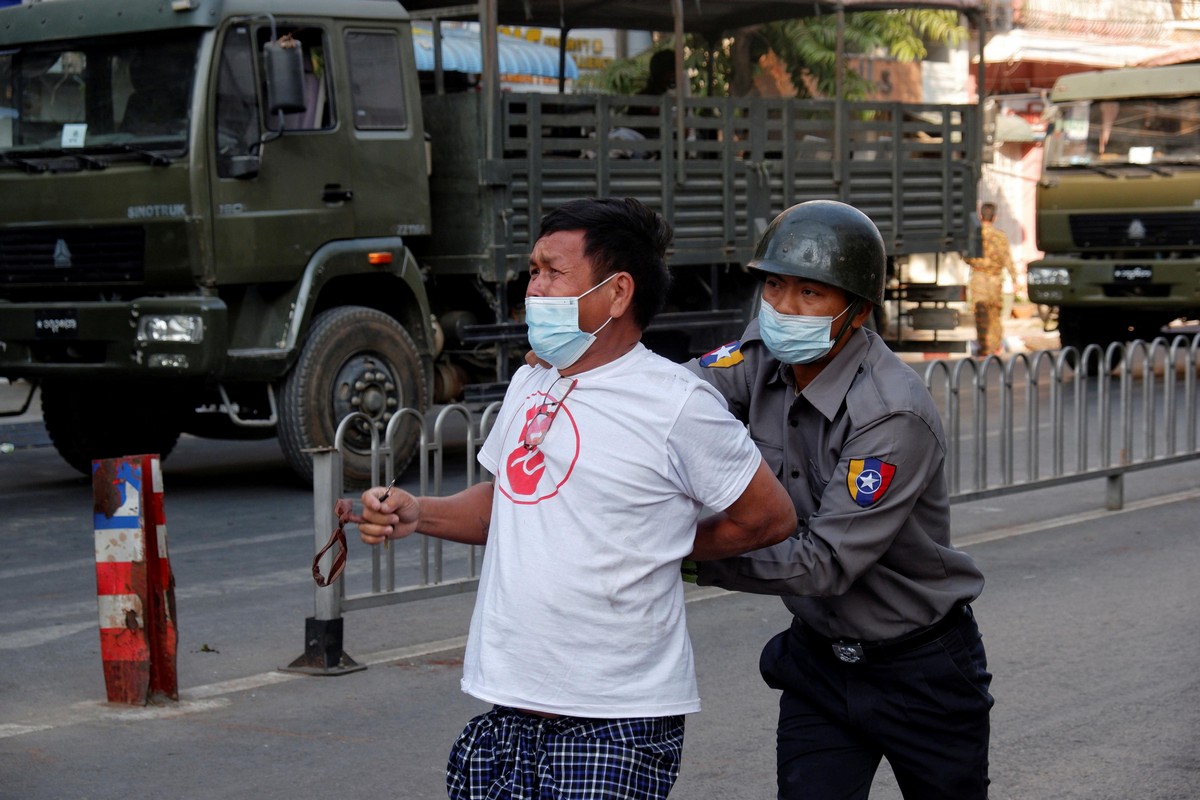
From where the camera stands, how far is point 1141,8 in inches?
1240

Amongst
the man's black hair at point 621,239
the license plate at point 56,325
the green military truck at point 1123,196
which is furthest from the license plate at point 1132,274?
the man's black hair at point 621,239

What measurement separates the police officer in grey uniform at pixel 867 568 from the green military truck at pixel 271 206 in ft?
22.2

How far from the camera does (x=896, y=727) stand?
297 cm

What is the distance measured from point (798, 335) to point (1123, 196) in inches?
585

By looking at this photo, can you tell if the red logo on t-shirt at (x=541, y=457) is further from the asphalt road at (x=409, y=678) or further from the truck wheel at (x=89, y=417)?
the truck wheel at (x=89, y=417)

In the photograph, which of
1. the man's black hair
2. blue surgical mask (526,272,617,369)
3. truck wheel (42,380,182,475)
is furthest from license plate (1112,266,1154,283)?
blue surgical mask (526,272,617,369)

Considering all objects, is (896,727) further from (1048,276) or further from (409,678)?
(1048,276)

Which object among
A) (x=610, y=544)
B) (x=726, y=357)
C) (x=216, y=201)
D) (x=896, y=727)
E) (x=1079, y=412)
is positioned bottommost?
(x=1079, y=412)

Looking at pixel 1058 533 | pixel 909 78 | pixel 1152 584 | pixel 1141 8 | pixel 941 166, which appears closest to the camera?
pixel 1152 584

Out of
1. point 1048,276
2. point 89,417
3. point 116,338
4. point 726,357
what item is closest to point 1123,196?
point 1048,276

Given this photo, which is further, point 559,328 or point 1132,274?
point 1132,274

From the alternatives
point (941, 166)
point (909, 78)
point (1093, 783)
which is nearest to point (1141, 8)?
point (909, 78)

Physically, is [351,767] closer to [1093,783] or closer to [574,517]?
[1093,783]

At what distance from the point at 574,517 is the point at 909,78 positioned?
25463mm
